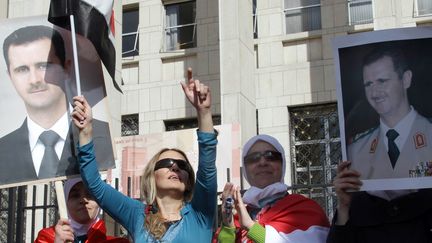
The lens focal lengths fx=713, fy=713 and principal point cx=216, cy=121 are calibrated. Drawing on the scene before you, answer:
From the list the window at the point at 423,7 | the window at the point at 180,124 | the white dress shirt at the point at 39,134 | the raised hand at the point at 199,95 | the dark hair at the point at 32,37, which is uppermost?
the window at the point at 423,7

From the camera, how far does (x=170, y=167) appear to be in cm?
421

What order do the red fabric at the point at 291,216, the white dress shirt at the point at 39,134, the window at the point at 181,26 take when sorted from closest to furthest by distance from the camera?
1. the red fabric at the point at 291,216
2. the white dress shirt at the point at 39,134
3. the window at the point at 181,26

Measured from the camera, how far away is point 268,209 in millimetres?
4457

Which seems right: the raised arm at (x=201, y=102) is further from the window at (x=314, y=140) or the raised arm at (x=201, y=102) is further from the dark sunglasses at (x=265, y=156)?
the window at (x=314, y=140)

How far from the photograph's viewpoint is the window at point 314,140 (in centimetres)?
1424

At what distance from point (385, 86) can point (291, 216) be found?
97cm

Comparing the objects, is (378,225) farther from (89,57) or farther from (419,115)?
(89,57)

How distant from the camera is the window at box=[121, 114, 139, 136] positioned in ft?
54.1

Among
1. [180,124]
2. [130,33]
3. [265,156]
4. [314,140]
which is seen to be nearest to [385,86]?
[265,156]

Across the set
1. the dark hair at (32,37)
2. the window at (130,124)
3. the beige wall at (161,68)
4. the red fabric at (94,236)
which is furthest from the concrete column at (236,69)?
the red fabric at (94,236)

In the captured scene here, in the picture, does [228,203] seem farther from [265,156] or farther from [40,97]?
[40,97]

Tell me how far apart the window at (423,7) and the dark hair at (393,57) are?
36.7ft

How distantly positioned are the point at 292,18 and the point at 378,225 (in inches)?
473

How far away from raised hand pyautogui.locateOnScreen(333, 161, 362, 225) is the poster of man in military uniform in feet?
0.30
